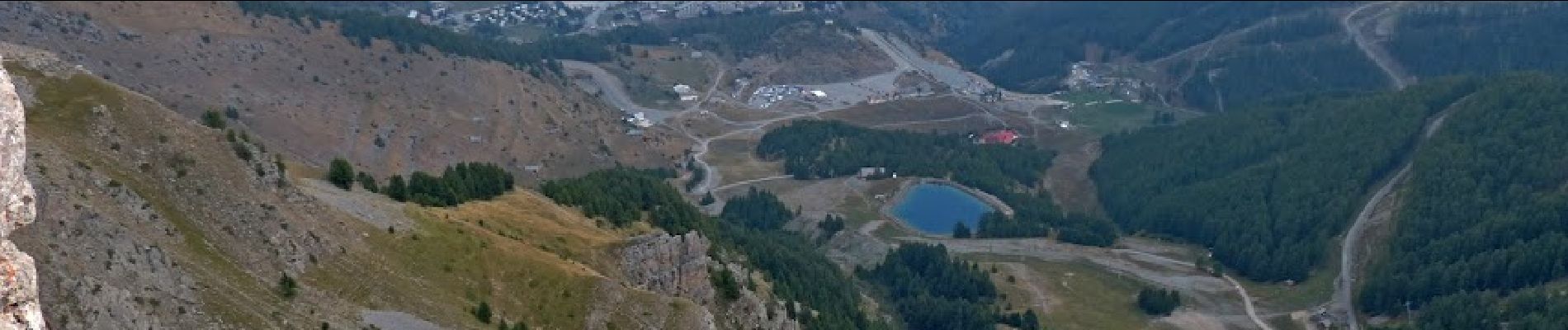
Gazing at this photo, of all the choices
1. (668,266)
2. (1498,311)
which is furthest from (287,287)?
(1498,311)

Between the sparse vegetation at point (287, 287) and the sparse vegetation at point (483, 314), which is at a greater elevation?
the sparse vegetation at point (287, 287)

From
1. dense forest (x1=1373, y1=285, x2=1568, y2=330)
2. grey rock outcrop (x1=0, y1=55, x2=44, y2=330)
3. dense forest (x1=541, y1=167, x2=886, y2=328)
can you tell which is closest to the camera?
grey rock outcrop (x1=0, y1=55, x2=44, y2=330)

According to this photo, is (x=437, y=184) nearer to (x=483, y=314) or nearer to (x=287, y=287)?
(x=483, y=314)

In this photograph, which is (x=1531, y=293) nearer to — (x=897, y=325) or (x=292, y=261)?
(x=897, y=325)

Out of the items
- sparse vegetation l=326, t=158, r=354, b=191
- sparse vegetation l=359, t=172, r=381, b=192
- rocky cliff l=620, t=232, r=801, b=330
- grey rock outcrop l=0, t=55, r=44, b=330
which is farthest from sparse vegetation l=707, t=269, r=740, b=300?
grey rock outcrop l=0, t=55, r=44, b=330

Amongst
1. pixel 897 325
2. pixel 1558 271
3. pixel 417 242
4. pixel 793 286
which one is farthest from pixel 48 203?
pixel 1558 271

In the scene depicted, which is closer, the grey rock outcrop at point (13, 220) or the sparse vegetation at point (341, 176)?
the grey rock outcrop at point (13, 220)

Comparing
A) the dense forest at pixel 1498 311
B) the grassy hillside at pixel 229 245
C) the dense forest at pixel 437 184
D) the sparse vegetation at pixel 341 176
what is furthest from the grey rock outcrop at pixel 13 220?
the dense forest at pixel 1498 311

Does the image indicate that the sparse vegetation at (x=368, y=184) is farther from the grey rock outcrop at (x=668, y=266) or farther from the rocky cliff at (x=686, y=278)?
the grey rock outcrop at (x=668, y=266)

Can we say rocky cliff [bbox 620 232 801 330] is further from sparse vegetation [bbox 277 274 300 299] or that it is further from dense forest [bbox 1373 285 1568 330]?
dense forest [bbox 1373 285 1568 330]
